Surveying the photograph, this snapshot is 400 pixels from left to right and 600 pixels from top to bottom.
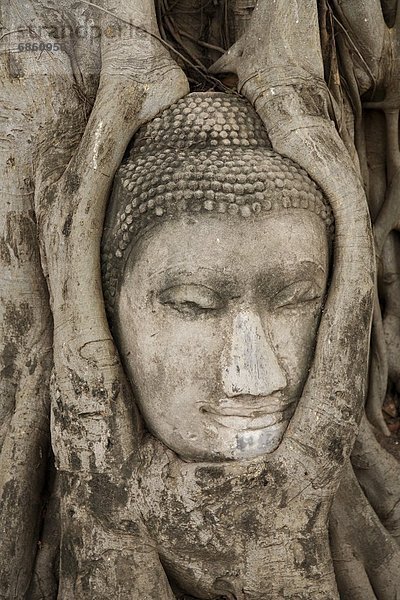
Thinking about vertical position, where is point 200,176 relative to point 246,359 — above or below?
above

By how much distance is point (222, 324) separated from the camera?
77.7 inches

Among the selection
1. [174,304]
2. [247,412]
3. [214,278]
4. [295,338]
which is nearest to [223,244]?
[214,278]

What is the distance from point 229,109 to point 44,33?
2.05ft

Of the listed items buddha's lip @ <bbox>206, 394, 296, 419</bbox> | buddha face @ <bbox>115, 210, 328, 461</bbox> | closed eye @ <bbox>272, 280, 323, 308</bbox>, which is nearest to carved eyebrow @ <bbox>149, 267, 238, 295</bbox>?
buddha face @ <bbox>115, 210, 328, 461</bbox>

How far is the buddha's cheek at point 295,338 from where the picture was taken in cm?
204

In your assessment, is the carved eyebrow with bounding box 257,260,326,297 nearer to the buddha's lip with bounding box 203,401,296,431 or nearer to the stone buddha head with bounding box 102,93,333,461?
the stone buddha head with bounding box 102,93,333,461

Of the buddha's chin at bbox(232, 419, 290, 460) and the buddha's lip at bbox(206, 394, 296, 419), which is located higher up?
the buddha's lip at bbox(206, 394, 296, 419)

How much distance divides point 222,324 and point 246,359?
10 cm

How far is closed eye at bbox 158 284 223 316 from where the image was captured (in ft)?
6.43

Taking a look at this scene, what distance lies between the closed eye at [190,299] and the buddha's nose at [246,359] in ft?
0.24

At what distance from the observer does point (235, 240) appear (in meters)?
1.95

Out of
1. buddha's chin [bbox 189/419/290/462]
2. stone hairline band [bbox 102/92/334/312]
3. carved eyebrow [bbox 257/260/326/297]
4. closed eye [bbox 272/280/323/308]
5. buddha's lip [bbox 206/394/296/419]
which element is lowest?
buddha's chin [bbox 189/419/290/462]

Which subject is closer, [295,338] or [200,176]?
[200,176]

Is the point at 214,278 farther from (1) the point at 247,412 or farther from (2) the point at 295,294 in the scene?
(1) the point at 247,412
